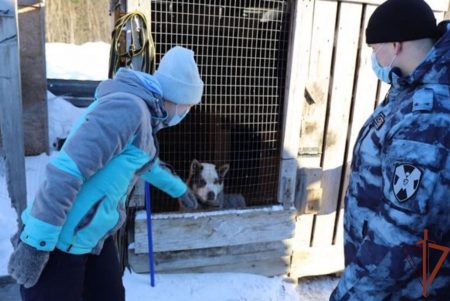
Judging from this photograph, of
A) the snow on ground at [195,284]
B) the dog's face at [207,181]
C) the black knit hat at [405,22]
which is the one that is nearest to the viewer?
the black knit hat at [405,22]

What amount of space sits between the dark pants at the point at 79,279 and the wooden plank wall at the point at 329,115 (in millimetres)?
2044

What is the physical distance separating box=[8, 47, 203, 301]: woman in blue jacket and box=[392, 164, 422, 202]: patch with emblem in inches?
38.2

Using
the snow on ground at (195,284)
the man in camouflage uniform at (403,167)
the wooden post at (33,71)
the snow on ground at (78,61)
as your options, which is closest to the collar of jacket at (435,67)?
the man in camouflage uniform at (403,167)

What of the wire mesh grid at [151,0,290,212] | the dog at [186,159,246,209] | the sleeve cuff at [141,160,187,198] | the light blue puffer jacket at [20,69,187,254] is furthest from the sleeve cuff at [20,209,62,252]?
the dog at [186,159,246,209]

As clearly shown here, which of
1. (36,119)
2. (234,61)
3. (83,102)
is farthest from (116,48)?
(83,102)

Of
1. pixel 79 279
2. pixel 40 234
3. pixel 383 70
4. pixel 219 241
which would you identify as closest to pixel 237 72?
pixel 219 241

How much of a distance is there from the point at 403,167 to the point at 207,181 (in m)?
2.87

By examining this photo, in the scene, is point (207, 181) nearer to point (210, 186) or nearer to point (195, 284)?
point (210, 186)

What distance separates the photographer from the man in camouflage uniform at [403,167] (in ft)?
4.27

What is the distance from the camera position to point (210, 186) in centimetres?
406

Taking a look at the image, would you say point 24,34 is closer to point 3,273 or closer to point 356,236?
point 3,273

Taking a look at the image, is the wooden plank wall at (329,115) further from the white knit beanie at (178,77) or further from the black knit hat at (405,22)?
the black knit hat at (405,22)

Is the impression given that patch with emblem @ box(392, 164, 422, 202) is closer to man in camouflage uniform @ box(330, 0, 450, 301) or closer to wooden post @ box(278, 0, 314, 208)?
man in camouflage uniform @ box(330, 0, 450, 301)

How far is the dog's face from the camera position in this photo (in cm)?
403
